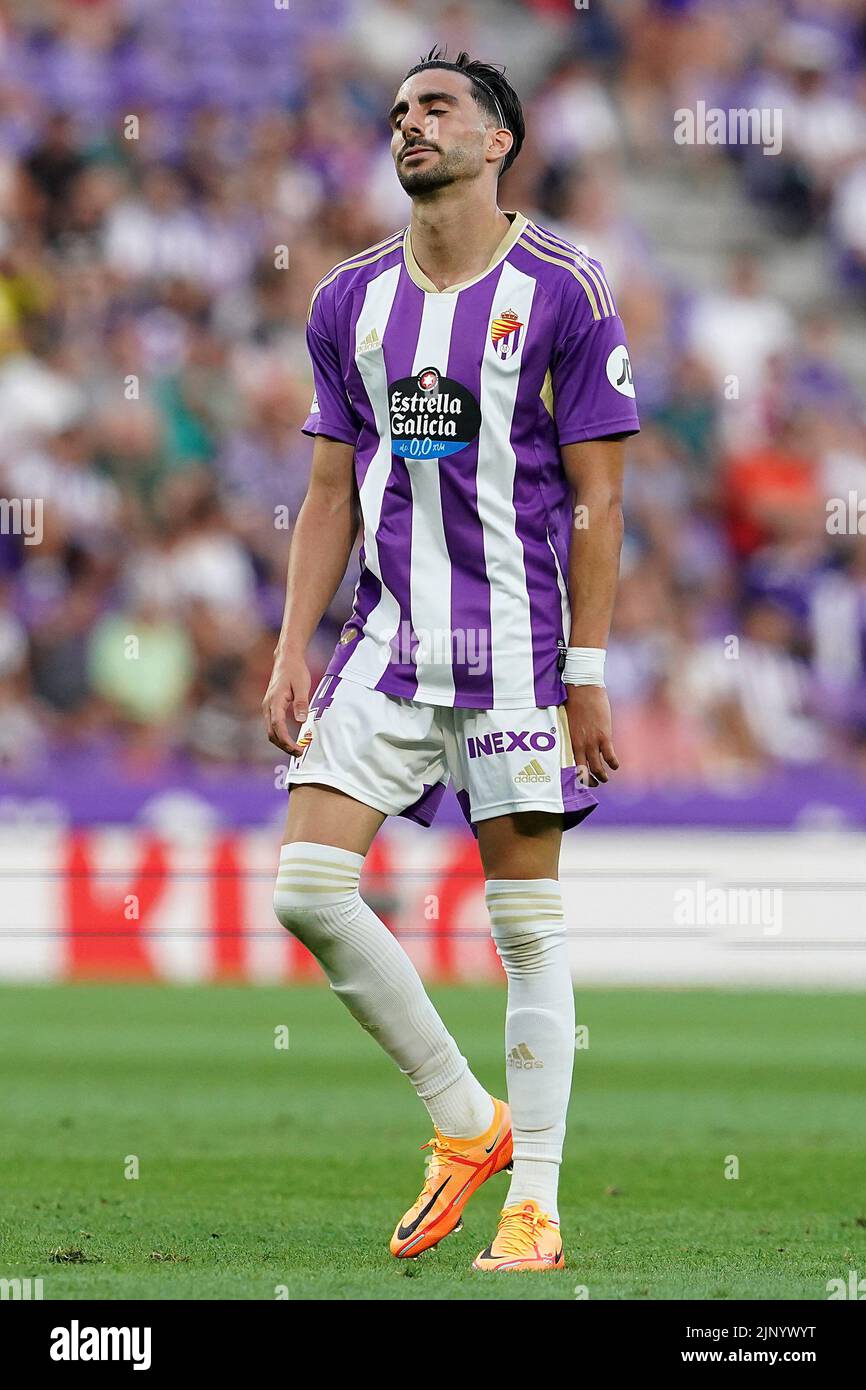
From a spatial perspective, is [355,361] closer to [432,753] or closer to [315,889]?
[432,753]

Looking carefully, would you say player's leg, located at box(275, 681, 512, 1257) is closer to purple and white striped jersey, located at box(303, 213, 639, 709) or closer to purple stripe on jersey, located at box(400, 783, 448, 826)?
purple stripe on jersey, located at box(400, 783, 448, 826)

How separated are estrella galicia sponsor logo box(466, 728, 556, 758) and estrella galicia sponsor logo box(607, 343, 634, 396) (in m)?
0.77

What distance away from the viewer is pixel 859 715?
1353 cm

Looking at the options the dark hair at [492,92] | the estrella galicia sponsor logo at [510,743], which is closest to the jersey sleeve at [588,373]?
the dark hair at [492,92]

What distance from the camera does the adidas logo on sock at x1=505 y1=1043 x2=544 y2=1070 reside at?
488cm

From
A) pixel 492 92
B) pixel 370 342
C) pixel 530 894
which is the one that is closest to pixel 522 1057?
pixel 530 894

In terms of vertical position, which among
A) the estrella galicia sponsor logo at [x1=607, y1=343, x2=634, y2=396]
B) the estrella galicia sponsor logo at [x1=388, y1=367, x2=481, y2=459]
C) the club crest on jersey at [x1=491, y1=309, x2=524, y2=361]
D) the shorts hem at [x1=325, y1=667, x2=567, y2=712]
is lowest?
the shorts hem at [x1=325, y1=667, x2=567, y2=712]

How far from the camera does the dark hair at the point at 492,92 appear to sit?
4961 millimetres

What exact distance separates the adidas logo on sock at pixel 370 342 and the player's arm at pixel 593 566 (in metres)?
0.48

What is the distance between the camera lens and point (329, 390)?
5.09m

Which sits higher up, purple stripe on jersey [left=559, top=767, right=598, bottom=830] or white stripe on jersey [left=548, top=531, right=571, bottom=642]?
white stripe on jersey [left=548, top=531, right=571, bottom=642]

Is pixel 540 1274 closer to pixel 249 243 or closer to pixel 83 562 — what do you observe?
pixel 83 562

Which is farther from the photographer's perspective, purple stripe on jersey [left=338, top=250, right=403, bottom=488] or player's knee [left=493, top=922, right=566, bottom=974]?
purple stripe on jersey [left=338, top=250, right=403, bottom=488]
